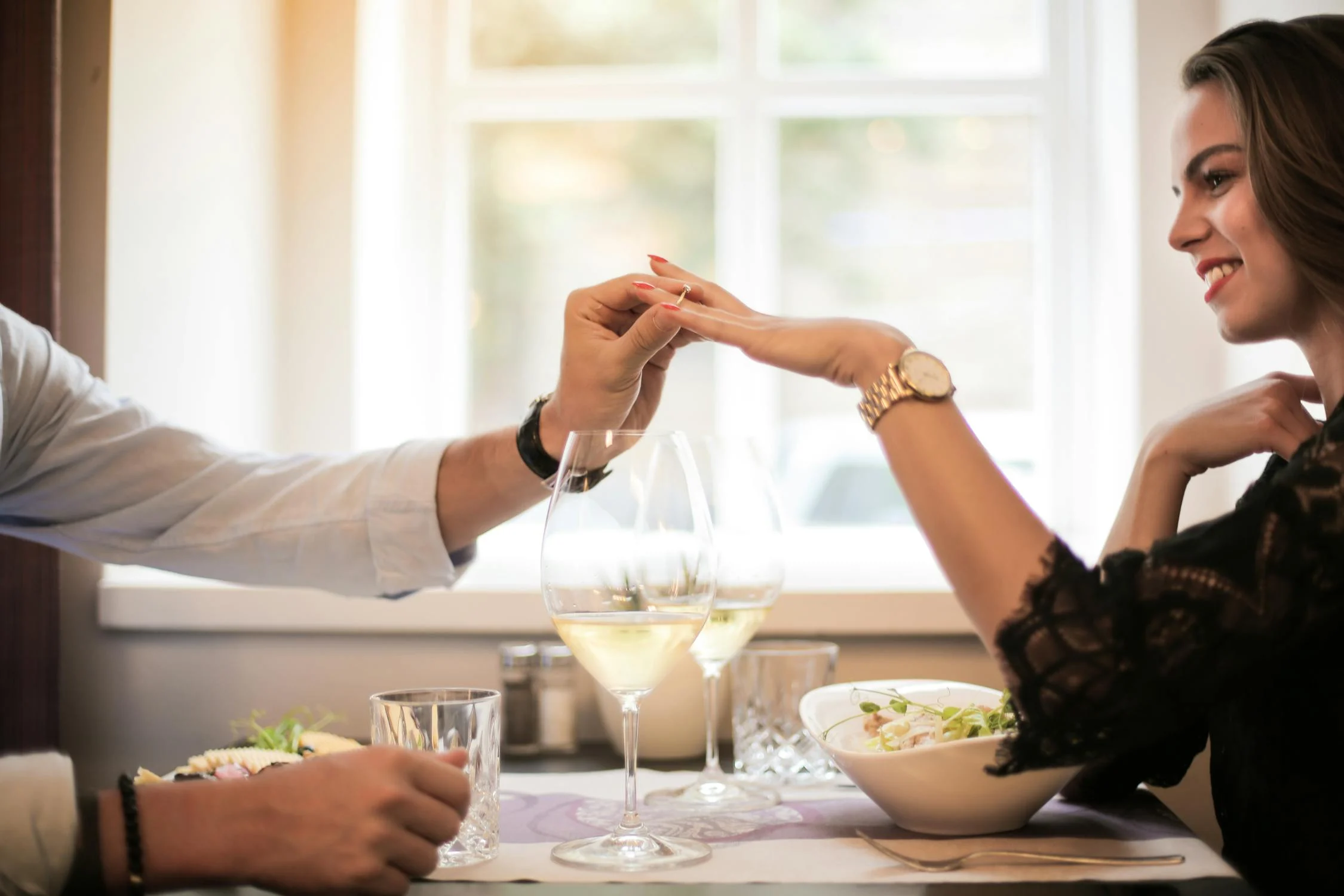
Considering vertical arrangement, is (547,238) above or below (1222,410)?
above

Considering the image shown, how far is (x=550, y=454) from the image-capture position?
134cm

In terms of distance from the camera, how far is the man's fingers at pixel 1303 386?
4.11 ft

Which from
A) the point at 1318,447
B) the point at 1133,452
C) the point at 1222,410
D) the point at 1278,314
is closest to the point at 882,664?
the point at 1133,452

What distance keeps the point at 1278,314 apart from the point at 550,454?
76 cm

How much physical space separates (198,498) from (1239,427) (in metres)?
1.15

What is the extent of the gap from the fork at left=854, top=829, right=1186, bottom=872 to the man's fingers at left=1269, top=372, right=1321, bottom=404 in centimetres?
59

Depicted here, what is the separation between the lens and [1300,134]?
3.60 feet

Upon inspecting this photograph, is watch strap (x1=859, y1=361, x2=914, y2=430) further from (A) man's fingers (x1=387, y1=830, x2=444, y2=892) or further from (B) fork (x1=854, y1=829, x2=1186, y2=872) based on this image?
(A) man's fingers (x1=387, y1=830, x2=444, y2=892)

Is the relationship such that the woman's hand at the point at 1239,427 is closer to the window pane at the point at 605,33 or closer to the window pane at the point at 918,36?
the window pane at the point at 918,36

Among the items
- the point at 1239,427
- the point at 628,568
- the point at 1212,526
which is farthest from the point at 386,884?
the point at 1239,427

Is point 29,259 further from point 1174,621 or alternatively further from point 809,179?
point 1174,621

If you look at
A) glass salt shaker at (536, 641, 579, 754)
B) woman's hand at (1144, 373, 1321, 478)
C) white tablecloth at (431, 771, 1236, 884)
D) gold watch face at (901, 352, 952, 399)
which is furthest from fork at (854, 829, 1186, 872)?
glass salt shaker at (536, 641, 579, 754)

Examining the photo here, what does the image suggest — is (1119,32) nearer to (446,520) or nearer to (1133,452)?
(1133,452)

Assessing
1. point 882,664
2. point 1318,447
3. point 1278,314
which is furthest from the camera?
point 882,664
